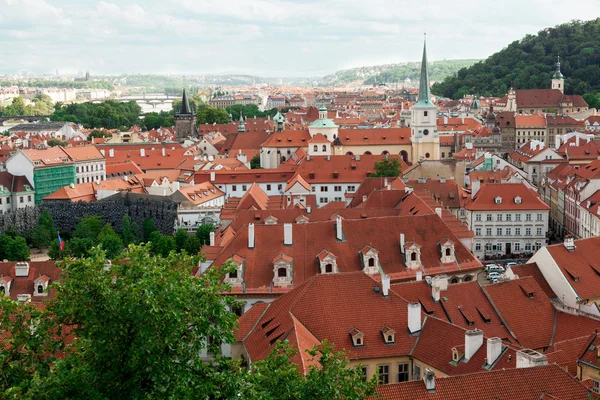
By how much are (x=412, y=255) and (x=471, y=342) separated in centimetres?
1539

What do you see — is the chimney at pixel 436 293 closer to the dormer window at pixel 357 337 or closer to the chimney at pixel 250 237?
the dormer window at pixel 357 337

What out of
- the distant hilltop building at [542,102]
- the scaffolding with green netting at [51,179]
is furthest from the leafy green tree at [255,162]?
→ the distant hilltop building at [542,102]

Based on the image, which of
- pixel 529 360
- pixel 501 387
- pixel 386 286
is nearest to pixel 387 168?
pixel 386 286

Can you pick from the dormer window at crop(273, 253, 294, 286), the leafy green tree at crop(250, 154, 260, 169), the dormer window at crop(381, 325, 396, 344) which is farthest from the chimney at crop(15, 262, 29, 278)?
the leafy green tree at crop(250, 154, 260, 169)

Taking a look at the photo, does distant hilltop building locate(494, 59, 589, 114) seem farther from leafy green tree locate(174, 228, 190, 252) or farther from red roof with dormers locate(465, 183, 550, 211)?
leafy green tree locate(174, 228, 190, 252)

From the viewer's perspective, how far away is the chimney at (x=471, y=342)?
34062mm

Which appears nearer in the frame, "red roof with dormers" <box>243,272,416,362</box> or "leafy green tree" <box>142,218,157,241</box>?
"red roof with dormers" <box>243,272,416,362</box>

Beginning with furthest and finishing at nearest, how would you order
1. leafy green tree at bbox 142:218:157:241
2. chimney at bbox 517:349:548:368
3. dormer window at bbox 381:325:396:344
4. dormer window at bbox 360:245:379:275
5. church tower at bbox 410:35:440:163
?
church tower at bbox 410:35:440:163 < leafy green tree at bbox 142:218:157:241 < dormer window at bbox 360:245:379:275 < dormer window at bbox 381:325:396:344 < chimney at bbox 517:349:548:368

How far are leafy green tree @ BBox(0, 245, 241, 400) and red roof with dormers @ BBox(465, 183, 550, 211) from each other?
53537 mm

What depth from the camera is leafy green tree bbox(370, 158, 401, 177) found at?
96.2 m

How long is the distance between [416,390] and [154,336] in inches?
407

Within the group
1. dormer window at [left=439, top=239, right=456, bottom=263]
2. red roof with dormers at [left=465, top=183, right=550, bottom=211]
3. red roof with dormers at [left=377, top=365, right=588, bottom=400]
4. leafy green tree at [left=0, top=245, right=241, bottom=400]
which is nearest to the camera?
leafy green tree at [left=0, top=245, right=241, bottom=400]

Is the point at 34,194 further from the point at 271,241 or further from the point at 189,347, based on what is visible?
the point at 189,347

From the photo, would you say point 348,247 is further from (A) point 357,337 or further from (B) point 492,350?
(B) point 492,350
